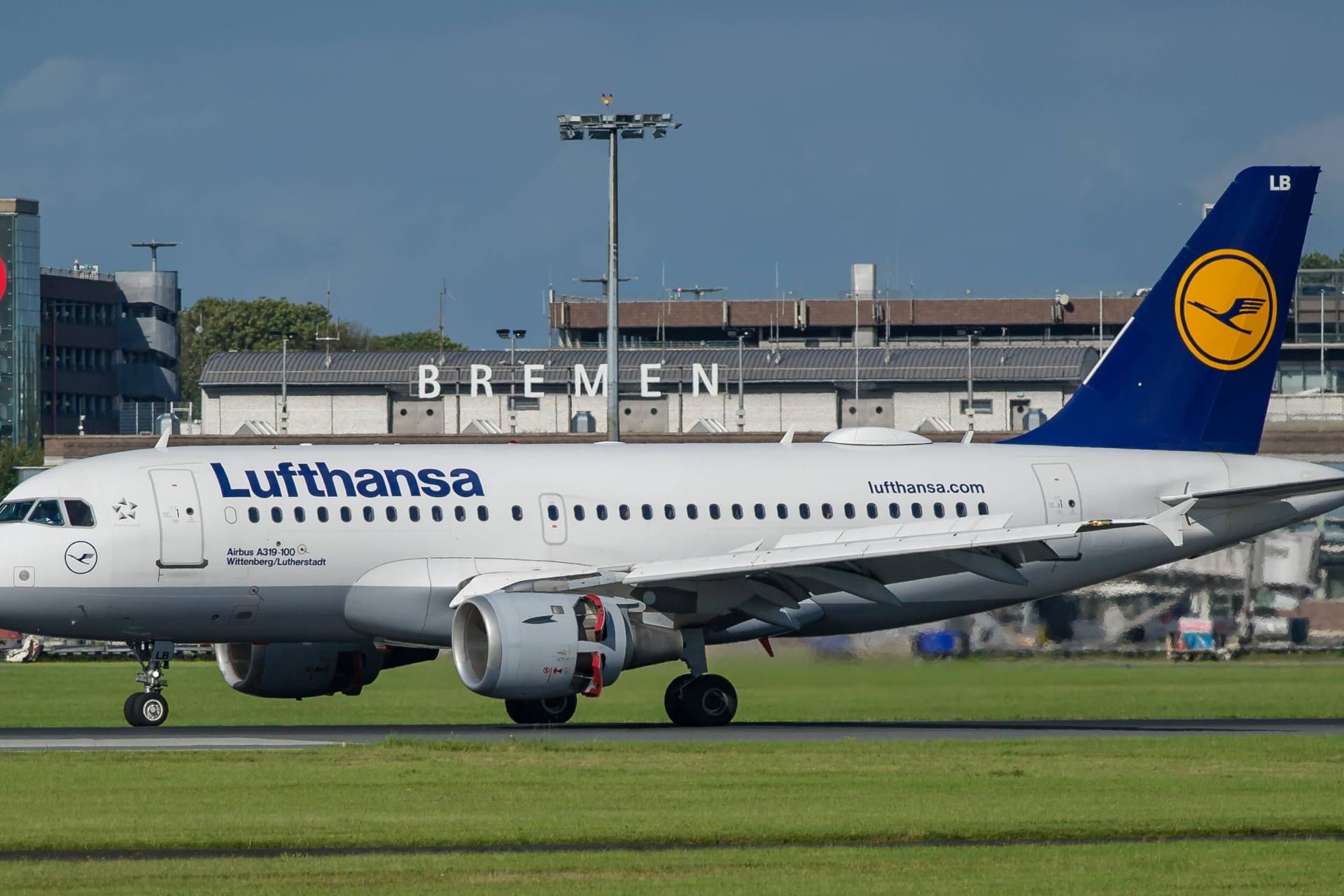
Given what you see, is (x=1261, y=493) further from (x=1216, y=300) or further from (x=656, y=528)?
(x=656, y=528)

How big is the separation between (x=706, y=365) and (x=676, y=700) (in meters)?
78.3

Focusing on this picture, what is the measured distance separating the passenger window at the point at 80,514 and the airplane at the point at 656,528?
38mm

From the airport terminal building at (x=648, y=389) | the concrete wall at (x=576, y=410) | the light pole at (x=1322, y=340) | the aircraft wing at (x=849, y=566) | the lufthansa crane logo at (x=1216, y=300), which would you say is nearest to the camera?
the aircraft wing at (x=849, y=566)

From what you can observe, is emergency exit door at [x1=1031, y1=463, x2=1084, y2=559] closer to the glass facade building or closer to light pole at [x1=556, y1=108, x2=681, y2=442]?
light pole at [x1=556, y1=108, x2=681, y2=442]

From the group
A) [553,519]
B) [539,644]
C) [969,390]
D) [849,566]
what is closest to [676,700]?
[849,566]

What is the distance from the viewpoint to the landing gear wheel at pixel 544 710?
113ft

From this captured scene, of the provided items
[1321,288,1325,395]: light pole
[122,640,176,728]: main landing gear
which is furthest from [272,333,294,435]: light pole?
[122,640,176,728]: main landing gear

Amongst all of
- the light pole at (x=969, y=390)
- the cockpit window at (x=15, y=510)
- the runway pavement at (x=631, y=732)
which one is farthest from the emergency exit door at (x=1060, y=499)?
the light pole at (x=969, y=390)

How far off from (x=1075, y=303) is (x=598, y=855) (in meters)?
137

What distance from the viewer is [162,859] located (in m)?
17.7

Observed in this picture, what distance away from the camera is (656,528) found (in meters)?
34.7

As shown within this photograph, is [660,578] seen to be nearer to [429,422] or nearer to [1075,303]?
[429,422]

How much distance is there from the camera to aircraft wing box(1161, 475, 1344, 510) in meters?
34.0

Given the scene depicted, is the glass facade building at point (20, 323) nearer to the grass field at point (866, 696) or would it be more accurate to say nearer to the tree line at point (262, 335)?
the tree line at point (262, 335)
